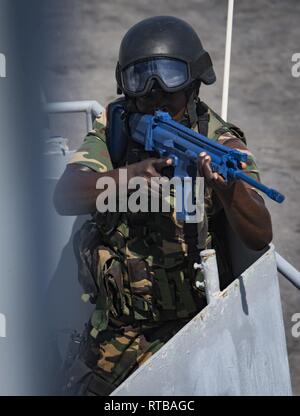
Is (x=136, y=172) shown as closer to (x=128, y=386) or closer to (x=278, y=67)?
(x=128, y=386)

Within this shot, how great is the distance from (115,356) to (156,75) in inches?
31.4

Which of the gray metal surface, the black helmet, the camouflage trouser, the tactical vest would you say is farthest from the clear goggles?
the camouflage trouser

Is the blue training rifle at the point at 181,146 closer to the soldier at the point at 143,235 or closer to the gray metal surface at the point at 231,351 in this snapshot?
the soldier at the point at 143,235

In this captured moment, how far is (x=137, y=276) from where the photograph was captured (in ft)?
7.93

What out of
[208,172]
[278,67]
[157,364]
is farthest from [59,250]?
[278,67]

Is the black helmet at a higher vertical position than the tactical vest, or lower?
higher

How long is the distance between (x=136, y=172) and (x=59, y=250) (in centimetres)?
59

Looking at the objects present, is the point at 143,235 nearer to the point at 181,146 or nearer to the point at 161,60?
the point at 181,146

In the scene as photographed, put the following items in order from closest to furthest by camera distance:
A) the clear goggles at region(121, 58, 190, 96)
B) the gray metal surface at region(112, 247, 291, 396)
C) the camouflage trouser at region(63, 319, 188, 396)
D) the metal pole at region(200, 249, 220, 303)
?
the gray metal surface at region(112, 247, 291, 396), the metal pole at region(200, 249, 220, 303), the clear goggles at region(121, 58, 190, 96), the camouflage trouser at region(63, 319, 188, 396)

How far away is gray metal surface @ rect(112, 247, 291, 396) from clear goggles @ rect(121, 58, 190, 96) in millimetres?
543

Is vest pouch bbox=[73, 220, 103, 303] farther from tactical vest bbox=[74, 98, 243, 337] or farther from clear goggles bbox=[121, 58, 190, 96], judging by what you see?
clear goggles bbox=[121, 58, 190, 96]

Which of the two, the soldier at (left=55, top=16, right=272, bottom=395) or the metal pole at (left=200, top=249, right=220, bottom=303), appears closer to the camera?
the metal pole at (left=200, top=249, right=220, bottom=303)

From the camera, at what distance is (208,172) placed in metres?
Result: 2.02

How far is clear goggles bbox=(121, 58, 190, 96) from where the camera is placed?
2.32 meters
